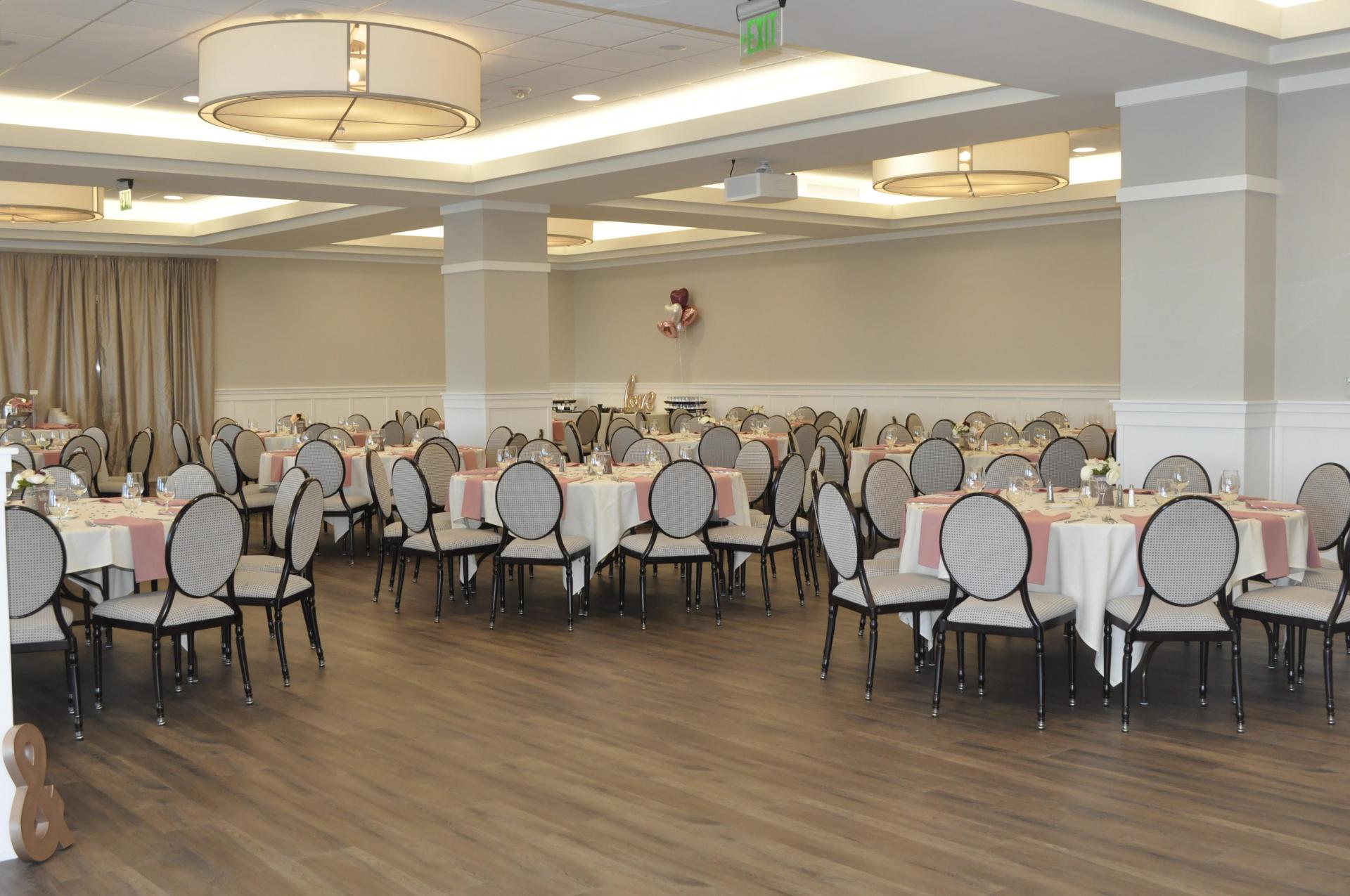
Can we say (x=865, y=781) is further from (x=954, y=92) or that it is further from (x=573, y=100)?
(x=573, y=100)

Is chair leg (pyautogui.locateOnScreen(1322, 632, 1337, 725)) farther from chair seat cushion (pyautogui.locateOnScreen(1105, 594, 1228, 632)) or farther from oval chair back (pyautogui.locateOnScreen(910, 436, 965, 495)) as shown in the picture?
oval chair back (pyautogui.locateOnScreen(910, 436, 965, 495))

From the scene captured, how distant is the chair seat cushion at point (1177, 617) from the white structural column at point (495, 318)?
25.3 ft

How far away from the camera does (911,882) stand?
12.3ft

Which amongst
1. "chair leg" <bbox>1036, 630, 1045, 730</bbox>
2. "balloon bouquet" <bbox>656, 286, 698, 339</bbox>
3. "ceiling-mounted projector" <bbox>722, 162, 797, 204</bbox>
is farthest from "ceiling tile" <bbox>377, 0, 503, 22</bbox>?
"balloon bouquet" <bbox>656, 286, 698, 339</bbox>

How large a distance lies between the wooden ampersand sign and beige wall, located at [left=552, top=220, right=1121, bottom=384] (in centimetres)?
1178

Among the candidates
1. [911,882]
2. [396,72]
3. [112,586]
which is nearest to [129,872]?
[911,882]

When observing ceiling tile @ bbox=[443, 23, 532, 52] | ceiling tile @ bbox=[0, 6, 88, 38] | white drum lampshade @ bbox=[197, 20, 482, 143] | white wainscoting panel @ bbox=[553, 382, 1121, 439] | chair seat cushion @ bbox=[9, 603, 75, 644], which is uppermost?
ceiling tile @ bbox=[443, 23, 532, 52]

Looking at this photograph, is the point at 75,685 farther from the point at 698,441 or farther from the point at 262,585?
the point at 698,441

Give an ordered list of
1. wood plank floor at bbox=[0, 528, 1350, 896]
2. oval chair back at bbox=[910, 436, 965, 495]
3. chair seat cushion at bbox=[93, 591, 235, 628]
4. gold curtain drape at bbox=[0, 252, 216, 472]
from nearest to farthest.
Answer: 1. wood plank floor at bbox=[0, 528, 1350, 896]
2. chair seat cushion at bbox=[93, 591, 235, 628]
3. oval chair back at bbox=[910, 436, 965, 495]
4. gold curtain drape at bbox=[0, 252, 216, 472]

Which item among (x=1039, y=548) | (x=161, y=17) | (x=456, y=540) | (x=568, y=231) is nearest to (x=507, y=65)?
(x=161, y=17)

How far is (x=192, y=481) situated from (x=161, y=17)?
8.72ft

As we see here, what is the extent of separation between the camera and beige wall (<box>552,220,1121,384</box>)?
45.8ft

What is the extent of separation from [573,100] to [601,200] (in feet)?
8.10

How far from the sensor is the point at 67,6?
22.2 feet
